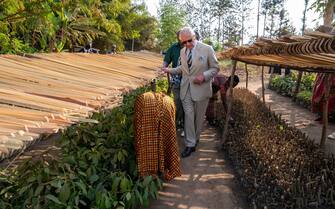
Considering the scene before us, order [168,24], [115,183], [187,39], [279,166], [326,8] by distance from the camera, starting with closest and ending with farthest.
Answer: [115,183], [279,166], [187,39], [326,8], [168,24]

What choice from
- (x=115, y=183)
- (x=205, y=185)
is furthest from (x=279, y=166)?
(x=115, y=183)

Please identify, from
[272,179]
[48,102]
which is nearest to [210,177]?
[272,179]

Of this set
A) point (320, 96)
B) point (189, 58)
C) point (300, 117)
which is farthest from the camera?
point (300, 117)

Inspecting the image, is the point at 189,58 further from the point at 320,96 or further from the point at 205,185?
the point at 320,96

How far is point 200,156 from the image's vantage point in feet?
18.3

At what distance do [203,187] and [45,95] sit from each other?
2972 millimetres

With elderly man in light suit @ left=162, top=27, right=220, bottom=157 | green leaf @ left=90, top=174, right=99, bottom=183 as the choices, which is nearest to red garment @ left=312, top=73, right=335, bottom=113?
elderly man in light suit @ left=162, top=27, right=220, bottom=157

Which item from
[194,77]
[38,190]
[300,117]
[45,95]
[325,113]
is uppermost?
[45,95]

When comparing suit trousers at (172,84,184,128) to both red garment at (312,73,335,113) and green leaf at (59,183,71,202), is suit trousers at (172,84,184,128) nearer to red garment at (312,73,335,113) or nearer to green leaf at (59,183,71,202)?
red garment at (312,73,335,113)

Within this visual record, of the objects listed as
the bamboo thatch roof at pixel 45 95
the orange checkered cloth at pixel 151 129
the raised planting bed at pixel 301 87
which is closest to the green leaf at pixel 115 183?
the orange checkered cloth at pixel 151 129

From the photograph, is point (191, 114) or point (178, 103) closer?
point (191, 114)

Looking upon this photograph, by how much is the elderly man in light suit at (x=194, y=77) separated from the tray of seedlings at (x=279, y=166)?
26.7 inches

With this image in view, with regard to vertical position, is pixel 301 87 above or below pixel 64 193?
below

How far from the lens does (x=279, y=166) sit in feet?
14.6
